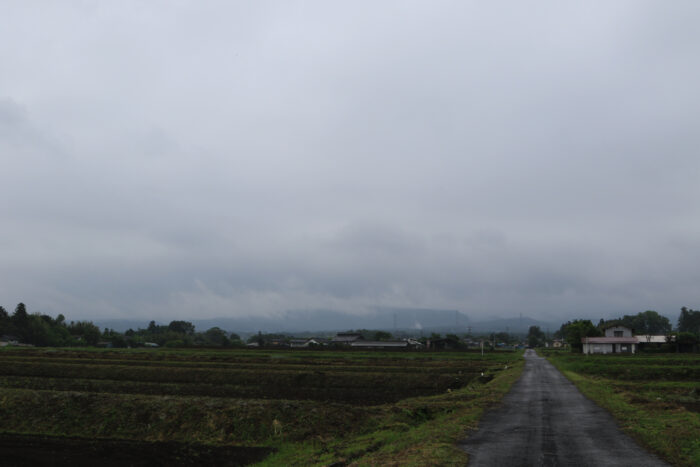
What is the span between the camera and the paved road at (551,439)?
677 inches

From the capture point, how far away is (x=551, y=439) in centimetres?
2066

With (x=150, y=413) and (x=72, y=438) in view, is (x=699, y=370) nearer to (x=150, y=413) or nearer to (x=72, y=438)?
(x=150, y=413)

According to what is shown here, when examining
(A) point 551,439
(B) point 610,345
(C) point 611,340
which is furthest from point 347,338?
(A) point 551,439

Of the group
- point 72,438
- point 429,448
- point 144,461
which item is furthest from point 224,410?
point 429,448

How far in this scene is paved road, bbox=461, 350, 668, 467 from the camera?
56.4 feet

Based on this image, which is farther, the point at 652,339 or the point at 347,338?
the point at 347,338

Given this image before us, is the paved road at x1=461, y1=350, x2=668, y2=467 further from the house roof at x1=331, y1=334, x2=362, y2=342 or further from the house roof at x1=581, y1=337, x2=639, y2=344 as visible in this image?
the house roof at x1=331, y1=334, x2=362, y2=342

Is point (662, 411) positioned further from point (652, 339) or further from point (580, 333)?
point (652, 339)

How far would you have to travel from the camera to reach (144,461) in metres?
23.3

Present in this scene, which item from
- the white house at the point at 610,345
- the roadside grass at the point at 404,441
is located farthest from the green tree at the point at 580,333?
the roadside grass at the point at 404,441

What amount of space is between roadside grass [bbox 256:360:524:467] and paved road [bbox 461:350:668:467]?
0.99 metres

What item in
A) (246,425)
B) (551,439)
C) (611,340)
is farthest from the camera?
(611,340)

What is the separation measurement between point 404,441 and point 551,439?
245 inches

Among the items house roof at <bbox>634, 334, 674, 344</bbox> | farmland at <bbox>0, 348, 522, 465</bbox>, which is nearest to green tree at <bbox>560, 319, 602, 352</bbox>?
house roof at <bbox>634, 334, 674, 344</bbox>
